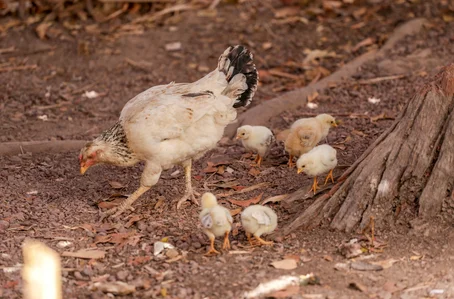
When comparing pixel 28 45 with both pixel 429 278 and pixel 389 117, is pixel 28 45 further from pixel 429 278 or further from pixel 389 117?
pixel 429 278

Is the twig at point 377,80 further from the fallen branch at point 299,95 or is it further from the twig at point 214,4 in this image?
the twig at point 214,4

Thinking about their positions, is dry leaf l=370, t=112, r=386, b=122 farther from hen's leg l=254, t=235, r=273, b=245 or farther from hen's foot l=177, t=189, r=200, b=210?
hen's leg l=254, t=235, r=273, b=245

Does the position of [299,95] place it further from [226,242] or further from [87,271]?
[87,271]

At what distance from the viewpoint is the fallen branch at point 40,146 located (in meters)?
7.44

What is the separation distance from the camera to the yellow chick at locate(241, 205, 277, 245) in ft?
16.5

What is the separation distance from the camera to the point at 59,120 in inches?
338

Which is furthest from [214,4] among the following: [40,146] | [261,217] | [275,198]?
[261,217]

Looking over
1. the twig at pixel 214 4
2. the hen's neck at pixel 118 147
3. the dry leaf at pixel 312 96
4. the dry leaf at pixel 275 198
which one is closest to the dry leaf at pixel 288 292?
the dry leaf at pixel 275 198

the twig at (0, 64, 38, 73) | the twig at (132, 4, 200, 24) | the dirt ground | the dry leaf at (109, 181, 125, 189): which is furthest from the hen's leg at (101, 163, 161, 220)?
the twig at (132, 4, 200, 24)

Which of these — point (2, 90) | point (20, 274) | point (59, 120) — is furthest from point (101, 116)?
point (20, 274)

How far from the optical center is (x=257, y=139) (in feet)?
21.8

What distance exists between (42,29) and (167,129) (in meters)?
6.18

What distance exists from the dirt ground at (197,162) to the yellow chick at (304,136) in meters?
0.23

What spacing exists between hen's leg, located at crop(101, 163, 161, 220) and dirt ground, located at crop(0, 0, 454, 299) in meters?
0.10
